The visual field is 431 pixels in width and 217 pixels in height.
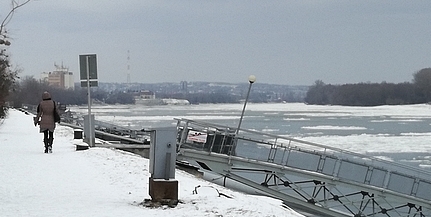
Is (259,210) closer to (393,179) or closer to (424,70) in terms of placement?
(393,179)

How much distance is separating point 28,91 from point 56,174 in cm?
Result: 13353

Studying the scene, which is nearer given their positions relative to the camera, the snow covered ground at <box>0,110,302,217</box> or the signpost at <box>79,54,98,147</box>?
the snow covered ground at <box>0,110,302,217</box>

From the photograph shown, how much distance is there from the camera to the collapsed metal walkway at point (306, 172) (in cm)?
2106

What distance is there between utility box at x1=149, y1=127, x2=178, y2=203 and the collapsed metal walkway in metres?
11.2

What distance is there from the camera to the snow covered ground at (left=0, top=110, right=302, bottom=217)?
29.4ft

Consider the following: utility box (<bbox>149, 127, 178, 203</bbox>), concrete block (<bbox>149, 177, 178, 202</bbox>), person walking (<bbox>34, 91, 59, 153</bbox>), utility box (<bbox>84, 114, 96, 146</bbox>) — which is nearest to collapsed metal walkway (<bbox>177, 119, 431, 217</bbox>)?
utility box (<bbox>84, 114, 96, 146</bbox>)

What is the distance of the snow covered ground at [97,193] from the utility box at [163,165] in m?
0.25

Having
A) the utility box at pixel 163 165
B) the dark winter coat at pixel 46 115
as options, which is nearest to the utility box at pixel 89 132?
the dark winter coat at pixel 46 115

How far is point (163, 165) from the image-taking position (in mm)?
9609

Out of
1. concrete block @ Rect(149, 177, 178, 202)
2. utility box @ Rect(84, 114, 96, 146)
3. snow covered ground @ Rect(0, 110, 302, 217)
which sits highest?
concrete block @ Rect(149, 177, 178, 202)

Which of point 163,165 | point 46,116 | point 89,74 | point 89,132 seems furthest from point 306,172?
point 163,165

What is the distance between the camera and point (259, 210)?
361 inches

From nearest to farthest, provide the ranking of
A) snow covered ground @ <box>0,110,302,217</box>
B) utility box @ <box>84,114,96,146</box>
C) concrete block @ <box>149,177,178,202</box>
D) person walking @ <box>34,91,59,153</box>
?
snow covered ground @ <box>0,110,302,217</box> → concrete block @ <box>149,177,178,202</box> → person walking @ <box>34,91,59,153</box> → utility box @ <box>84,114,96,146</box>

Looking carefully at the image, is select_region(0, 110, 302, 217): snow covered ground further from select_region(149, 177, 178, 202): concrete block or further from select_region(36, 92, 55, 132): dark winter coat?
select_region(36, 92, 55, 132): dark winter coat
